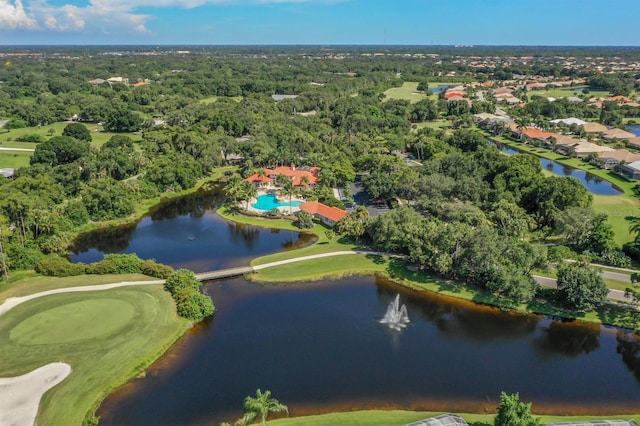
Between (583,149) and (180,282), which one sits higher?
(583,149)

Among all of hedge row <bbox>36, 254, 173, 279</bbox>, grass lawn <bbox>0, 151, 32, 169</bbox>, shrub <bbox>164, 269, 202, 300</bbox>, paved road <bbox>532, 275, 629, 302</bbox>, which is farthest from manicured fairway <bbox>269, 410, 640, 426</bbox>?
grass lawn <bbox>0, 151, 32, 169</bbox>

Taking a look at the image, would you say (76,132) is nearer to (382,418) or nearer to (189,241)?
(189,241)

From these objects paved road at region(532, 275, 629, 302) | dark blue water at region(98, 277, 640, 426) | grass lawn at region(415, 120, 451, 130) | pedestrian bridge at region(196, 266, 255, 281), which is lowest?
dark blue water at region(98, 277, 640, 426)

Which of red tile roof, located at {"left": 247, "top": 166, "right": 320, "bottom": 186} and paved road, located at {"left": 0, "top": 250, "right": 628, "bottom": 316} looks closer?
paved road, located at {"left": 0, "top": 250, "right": 628, "bottom": 316}

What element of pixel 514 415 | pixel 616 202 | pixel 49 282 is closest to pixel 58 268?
pixel 49 282

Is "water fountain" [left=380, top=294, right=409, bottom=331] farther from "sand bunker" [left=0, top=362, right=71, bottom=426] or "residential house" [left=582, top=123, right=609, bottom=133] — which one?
"residential house" [left=582, top=123, right=609, bottom=133]

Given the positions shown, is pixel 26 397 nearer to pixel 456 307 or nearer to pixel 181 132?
pixel 456 307

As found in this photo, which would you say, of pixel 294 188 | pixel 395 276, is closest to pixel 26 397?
pixel 395 276
